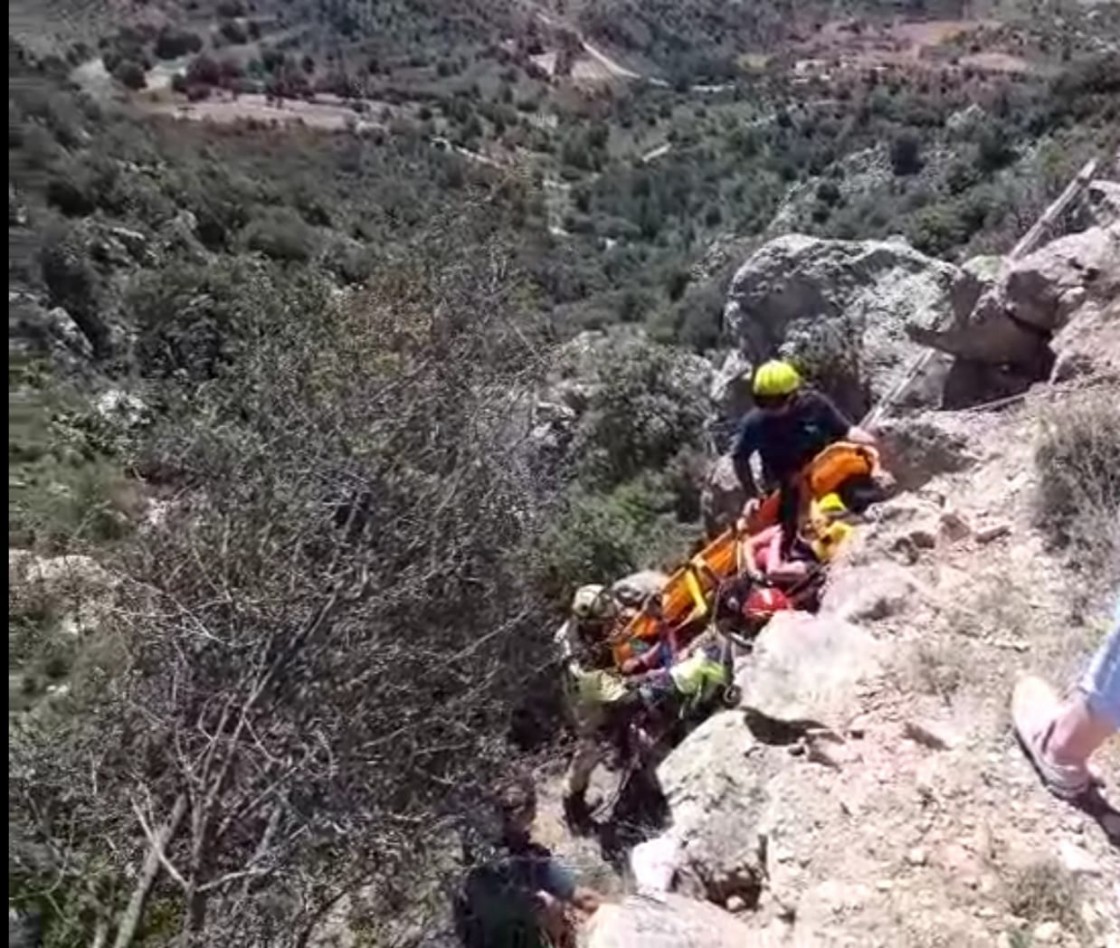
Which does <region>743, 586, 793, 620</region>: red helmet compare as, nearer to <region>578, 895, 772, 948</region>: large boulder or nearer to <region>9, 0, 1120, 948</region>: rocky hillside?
<region>9, 0, 1120, 948</region>: rocky hillside

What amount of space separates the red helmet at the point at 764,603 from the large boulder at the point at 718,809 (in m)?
1.47

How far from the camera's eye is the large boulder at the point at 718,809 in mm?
5082

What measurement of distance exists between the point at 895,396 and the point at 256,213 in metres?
19.8

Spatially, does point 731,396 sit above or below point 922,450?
below

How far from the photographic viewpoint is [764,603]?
7.46 meters

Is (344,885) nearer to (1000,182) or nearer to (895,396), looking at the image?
(895,396)

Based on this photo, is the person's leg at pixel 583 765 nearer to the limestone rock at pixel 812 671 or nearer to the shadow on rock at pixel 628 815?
the shadow on rock at pixel 628 815

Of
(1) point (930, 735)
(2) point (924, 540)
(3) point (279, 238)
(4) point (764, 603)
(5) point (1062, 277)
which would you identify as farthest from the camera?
(3) point (279, 238)

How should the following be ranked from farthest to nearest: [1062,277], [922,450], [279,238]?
[279,238], [1062,277], [922,450]

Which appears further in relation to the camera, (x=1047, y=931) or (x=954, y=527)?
(x=954, y=527)

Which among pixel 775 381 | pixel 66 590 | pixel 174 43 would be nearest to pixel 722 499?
pixel 775 381

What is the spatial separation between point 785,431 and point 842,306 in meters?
4.73

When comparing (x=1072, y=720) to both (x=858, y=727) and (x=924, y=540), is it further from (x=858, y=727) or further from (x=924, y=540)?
(x=924, y=540)

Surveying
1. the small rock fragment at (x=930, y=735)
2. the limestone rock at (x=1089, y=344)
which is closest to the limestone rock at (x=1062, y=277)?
the limestone rock at (x=1089, y=344)
